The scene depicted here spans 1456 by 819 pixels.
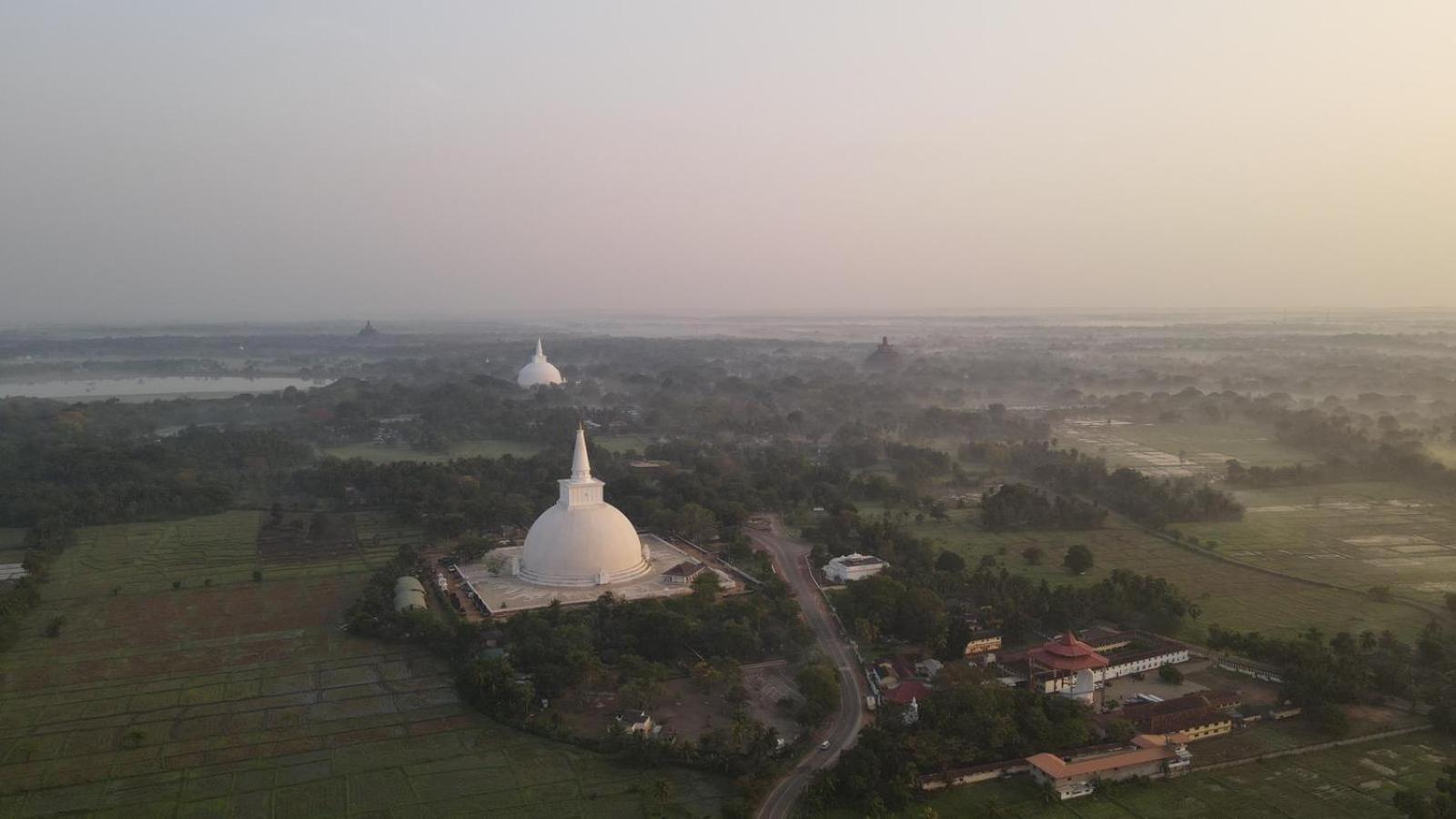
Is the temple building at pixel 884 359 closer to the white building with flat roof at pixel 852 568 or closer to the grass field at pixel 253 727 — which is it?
the white building with flat roof at pixel 852 568

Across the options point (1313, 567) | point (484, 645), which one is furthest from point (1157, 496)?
point (484, 645)

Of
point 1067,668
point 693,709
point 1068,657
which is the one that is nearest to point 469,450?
point 693,709

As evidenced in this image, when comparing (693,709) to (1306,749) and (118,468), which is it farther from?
(118,468)

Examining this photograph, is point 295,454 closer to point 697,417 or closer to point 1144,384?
point 697,417

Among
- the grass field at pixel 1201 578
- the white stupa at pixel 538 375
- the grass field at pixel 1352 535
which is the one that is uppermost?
the white stupa at pixel 538 375

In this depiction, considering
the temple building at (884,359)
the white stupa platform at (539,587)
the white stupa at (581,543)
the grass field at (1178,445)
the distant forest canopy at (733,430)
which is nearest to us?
the white stupa platform at (539,587)

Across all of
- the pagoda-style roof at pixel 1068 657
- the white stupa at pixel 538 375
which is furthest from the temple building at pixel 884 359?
the pagoda-style roof at pixel 1068 657
